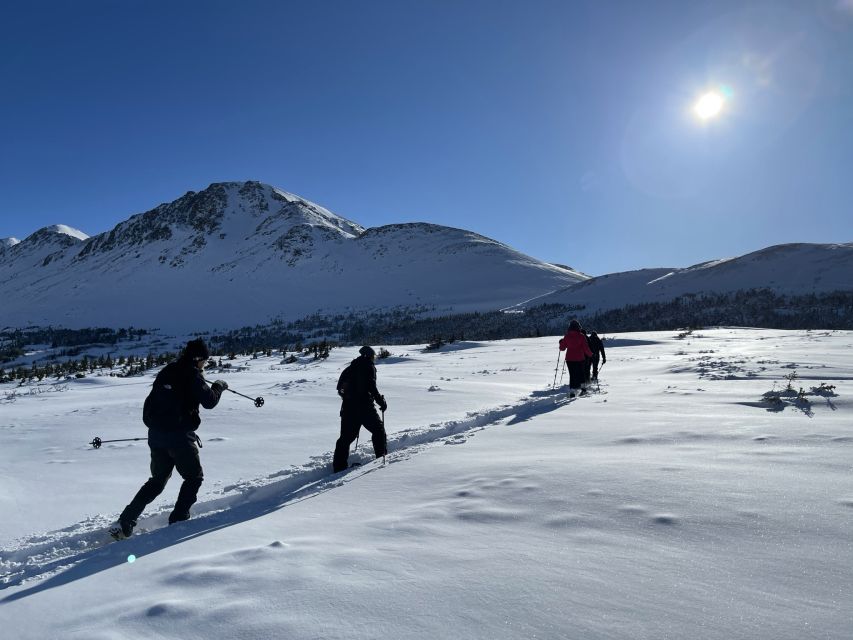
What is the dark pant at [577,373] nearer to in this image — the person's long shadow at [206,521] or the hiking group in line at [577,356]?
the hiking group in line at [577,356]

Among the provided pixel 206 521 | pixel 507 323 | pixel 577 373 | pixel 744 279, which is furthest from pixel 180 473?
pixel 744 279

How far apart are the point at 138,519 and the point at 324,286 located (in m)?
88.5

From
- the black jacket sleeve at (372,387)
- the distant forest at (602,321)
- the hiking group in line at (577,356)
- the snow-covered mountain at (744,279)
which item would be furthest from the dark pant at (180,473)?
the snow-covered mountain at (744,279)

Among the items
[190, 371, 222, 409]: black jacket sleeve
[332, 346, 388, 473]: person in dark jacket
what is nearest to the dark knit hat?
[190, 371, 222, 409]: black jacket sleeve

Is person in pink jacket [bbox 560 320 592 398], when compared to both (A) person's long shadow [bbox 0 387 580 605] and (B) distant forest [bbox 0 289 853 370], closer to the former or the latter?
(A) person's long shadow [bbox 0 387 580 605]

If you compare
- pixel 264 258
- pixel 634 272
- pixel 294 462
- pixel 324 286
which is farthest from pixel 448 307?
pixel 294 462

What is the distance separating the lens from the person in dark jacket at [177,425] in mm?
4508

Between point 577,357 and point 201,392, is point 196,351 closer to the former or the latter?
point 201,392

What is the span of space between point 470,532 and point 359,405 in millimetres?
3038

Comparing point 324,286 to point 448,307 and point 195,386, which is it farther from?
point 195,386

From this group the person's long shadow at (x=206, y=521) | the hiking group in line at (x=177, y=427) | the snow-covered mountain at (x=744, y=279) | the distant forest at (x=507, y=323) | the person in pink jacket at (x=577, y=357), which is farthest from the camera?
the snow-covered mountain at (x=744, y=279)

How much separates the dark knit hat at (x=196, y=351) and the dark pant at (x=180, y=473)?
81cm

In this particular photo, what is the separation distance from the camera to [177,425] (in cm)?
455

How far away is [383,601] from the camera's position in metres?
2.21
